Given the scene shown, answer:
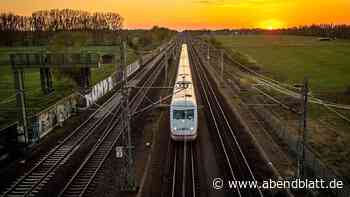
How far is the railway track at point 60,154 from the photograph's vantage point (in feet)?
67.1

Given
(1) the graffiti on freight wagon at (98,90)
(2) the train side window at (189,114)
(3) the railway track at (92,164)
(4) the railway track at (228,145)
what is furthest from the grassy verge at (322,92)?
(1) the graffiti on freight wagon at (98,90)

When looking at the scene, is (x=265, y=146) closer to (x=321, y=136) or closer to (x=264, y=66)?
(x=321, y=136)

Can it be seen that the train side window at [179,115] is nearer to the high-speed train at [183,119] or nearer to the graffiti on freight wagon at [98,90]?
the high-speed train at [183,119]

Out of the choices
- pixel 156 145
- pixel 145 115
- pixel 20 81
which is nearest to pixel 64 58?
pixel 20 81

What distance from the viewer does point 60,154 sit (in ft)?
84.0

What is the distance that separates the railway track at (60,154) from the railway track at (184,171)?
699 cm

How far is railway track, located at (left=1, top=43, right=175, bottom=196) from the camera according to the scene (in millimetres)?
20438

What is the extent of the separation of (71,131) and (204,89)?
2485 centimetres

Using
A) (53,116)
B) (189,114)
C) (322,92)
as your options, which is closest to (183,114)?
(189,114)

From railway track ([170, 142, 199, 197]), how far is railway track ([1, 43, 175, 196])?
6993 millimetres

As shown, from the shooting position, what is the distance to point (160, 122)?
113ft

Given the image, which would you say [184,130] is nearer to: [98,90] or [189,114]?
[189,114]

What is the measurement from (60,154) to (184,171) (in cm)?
944

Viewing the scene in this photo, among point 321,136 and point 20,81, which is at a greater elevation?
point 20,81
